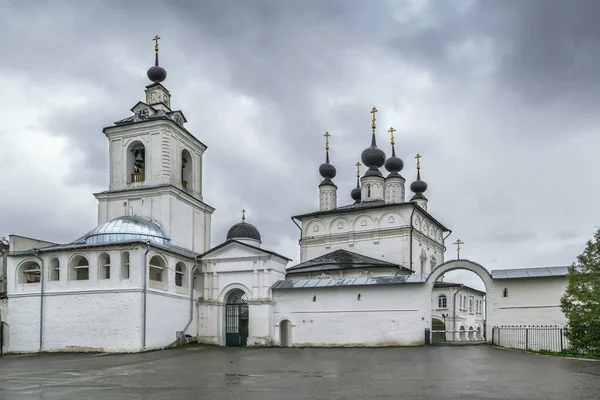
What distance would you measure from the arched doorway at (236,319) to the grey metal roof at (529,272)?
436 inches

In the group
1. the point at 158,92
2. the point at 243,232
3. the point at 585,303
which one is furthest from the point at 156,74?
the point at 585,303

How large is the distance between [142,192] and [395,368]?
17957 mm

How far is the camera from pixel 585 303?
61.6 feet

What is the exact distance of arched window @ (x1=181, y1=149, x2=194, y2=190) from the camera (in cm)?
3259

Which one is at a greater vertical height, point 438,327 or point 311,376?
point 311,376

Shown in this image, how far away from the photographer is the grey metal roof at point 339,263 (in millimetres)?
31511

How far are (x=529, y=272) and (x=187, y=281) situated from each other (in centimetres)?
1453

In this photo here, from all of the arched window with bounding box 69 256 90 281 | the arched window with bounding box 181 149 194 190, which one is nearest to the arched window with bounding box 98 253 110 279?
the arched window with bounding box 69 256 90 281

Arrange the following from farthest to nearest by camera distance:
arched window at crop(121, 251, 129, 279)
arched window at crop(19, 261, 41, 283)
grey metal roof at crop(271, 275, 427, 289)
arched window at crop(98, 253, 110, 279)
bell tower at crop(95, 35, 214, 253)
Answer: bell tower at crop(95, 35, 214, 253) < arched window at crop(19, 261, 41, 283) < arched window at crop(98, 253, 110, 279) < arched window at crop(121, 251, 129, 279) < grey metal roof at crop(271, 275, 427, 289)

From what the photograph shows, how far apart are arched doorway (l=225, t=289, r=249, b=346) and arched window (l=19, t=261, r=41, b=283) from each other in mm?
8490

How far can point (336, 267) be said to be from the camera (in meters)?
31.7

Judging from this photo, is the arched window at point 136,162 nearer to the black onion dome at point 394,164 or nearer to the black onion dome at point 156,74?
the black onion dome at point 156,74

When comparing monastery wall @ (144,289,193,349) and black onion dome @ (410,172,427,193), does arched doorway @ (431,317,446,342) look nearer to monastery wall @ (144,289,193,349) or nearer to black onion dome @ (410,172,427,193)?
black onion dome @ (410,172,427,193)

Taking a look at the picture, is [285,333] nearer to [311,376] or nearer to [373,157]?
[311,376]
